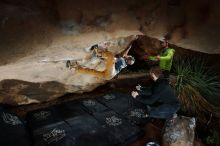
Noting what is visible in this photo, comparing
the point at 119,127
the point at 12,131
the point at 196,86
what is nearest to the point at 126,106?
the point at 119,127

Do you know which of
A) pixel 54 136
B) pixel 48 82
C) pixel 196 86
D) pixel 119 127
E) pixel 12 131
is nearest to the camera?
pixel 12 131

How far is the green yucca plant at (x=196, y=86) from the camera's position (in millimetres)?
5301

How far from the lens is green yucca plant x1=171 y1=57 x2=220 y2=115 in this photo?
17.4 feet

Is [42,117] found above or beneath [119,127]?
above

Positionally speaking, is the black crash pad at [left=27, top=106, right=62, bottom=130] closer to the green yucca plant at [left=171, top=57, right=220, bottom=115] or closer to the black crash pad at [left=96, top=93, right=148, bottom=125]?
the black crash pad at [left=96, top=93, right=148, bottom=125]

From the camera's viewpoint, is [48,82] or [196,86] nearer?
[48,82]

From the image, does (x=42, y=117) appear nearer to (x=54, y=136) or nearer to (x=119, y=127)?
(x=54, y=136)

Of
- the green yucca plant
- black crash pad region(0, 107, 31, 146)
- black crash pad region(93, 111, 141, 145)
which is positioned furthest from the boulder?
the green yucca plant

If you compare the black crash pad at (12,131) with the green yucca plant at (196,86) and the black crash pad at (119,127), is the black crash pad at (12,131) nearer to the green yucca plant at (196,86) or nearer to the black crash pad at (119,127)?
the black crash pad at (119,127)

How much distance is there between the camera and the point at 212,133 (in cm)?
503

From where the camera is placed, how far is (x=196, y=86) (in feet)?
17.7

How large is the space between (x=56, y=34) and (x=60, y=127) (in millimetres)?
2357

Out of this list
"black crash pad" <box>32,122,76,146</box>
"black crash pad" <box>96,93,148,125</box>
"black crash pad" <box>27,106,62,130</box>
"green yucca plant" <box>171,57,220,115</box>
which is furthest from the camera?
"green yucca plant" <box>171,57,220,115</box>

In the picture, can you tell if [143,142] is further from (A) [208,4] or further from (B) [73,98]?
(A) [208,4]
